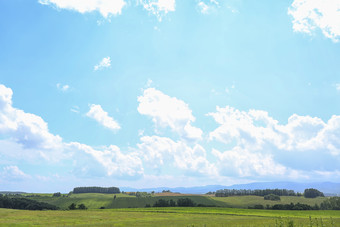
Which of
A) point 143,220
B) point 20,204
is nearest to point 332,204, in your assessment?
point 143,220

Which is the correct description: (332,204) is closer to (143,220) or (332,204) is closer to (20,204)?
(143,220)

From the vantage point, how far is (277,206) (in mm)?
158125

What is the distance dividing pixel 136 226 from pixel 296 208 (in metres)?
119

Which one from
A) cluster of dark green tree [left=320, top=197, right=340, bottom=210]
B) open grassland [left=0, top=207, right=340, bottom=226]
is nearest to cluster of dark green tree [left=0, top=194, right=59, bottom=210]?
open grassland [left=0, top=207, right=340, bottom=226]

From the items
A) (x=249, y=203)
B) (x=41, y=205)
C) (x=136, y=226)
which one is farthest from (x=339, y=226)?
(x=41, y=205)

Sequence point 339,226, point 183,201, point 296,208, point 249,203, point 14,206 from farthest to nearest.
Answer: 1. point 249,203
2. point 183,201
3. point 14,206
4. point 296,208
5. point 339,226

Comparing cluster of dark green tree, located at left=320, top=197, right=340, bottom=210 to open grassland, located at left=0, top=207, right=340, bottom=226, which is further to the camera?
cluster of dark green tree, located at left=320, top=197, right=340, bottom=210

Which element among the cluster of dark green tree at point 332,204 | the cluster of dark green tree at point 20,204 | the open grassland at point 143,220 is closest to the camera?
the open grassland at point 143,220

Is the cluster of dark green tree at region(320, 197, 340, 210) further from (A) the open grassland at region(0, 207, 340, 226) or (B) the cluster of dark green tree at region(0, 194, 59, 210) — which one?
(B) the cluster of dark green tree at region(0, 194, 59, 210)

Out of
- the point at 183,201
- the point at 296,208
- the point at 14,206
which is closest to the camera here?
the point at 296,208

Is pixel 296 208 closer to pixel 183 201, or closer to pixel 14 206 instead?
pixel 183 201

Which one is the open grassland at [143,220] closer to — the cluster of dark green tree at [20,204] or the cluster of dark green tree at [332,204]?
the cluster of dark green tree at [20,204]

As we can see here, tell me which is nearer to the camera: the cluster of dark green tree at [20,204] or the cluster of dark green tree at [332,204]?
the cluster of dark green tree at [332,204]

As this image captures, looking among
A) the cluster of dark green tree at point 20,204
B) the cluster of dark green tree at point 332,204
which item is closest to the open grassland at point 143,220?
the cluster of dark green tree at point 20,204
